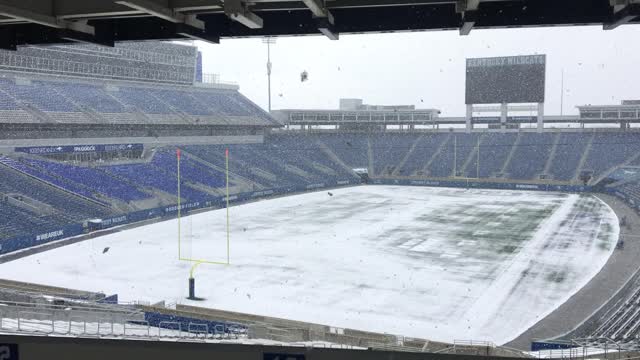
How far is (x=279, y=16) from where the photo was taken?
6.37 m

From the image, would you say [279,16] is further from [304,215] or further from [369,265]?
[304,215]

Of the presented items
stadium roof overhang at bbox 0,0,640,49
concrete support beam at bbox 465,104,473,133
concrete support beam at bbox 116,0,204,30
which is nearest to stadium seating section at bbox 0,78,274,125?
concrete support beam at bbox 465,104,473,133

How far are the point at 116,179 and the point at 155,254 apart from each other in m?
18.3

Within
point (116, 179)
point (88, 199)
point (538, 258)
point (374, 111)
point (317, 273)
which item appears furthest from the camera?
point (374, 111)

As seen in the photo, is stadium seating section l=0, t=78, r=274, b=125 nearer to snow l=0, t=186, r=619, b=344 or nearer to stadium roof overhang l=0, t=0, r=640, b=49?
snow l=0, t=186, r=619, b=344

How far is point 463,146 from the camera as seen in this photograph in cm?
7406

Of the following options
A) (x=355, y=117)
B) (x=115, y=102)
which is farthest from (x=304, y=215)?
(x=355, y=117)

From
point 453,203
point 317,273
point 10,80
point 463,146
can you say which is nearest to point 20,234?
point 317,273

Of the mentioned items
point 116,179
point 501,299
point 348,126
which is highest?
point 348,126

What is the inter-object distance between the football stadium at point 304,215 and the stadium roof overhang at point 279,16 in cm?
401

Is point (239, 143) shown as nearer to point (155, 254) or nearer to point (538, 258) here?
point (155, 254)

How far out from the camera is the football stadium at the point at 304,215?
59.8ft

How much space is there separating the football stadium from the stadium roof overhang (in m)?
4.01

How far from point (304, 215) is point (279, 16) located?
124ft
